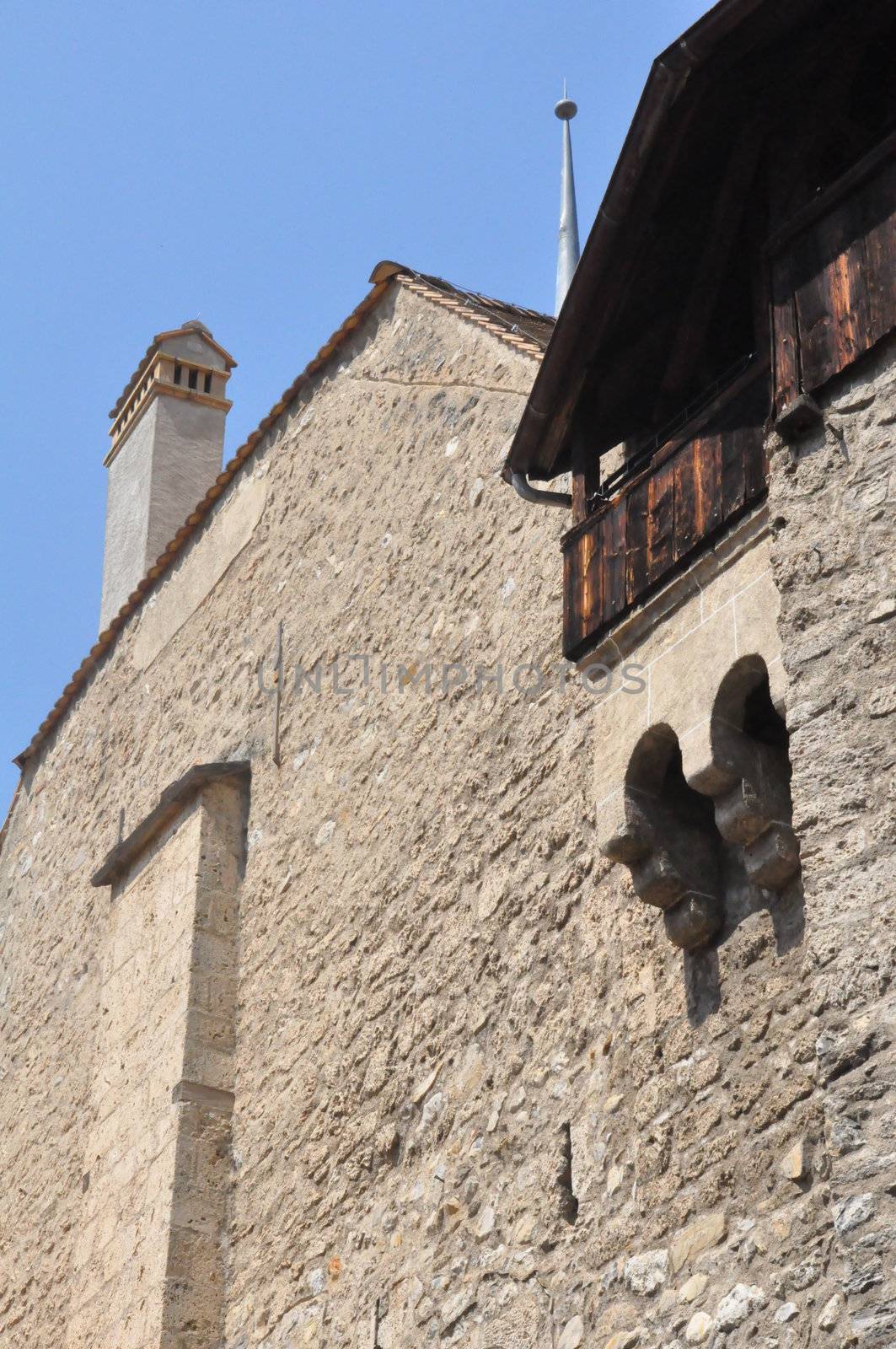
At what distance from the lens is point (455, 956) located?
7.59 metres

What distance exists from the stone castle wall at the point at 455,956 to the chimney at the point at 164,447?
1544 mm

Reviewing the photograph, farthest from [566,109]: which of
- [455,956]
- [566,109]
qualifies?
[455,956]

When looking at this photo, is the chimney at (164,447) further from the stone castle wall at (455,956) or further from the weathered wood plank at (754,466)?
the weathered wood plank at (754,466)

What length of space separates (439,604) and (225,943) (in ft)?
6.44

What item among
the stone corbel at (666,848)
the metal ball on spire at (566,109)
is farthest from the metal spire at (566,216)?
the stone corbel at (666,848)

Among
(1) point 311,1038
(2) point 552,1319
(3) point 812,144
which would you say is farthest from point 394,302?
(2) point 552,1319

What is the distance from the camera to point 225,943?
9484 millimetres

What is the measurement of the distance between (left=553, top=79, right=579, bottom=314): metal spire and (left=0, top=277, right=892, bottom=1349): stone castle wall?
8.84 metres

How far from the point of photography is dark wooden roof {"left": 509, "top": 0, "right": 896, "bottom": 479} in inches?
226

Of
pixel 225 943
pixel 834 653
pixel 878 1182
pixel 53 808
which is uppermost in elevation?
pixel 53 808

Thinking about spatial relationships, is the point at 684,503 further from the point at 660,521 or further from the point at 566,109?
the point at 566,109

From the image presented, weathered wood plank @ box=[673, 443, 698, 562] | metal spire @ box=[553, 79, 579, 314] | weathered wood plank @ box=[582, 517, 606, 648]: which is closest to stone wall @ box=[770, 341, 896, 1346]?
weathered wood plank @ box=[673, 443, 698, 562]

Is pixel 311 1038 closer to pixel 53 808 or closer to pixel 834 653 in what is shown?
pixel 834 653

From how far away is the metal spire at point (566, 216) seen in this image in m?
19.9
